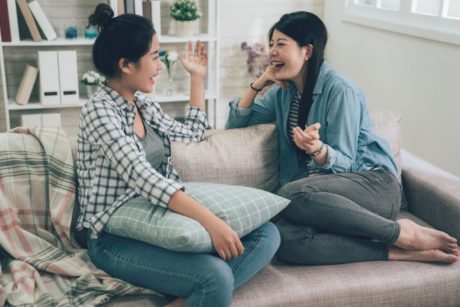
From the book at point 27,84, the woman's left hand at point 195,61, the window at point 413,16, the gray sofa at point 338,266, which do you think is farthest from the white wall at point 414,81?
the book at point 27,84

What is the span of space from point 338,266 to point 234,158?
0.52 m

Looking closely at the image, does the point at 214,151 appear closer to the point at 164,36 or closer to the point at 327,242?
the point at 327,242

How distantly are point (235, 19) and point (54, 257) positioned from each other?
9.46 feet

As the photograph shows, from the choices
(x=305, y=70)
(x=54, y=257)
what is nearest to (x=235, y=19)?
(x=305, y=70)

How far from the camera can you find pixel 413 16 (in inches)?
126

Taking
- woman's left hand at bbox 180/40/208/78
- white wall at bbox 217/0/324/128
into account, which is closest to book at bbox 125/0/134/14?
white wall at bbox 217/0/324/128

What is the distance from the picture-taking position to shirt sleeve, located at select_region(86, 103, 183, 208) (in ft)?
5.25

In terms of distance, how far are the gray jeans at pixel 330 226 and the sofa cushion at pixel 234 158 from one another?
0.20 metres

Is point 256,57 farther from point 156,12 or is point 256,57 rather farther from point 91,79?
point 91,79

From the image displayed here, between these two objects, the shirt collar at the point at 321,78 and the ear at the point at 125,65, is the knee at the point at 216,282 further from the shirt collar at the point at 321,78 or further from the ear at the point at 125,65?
the shirt collar at the point at 321,78

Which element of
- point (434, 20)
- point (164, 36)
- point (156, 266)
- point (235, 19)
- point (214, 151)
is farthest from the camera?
point (235, 19)

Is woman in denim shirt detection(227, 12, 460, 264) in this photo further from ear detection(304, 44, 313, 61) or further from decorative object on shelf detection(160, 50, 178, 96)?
decorative object on shelf detection(160, 50, 178, 96)

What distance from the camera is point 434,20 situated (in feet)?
9.89

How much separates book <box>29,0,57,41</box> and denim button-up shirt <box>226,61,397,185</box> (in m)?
1.83
